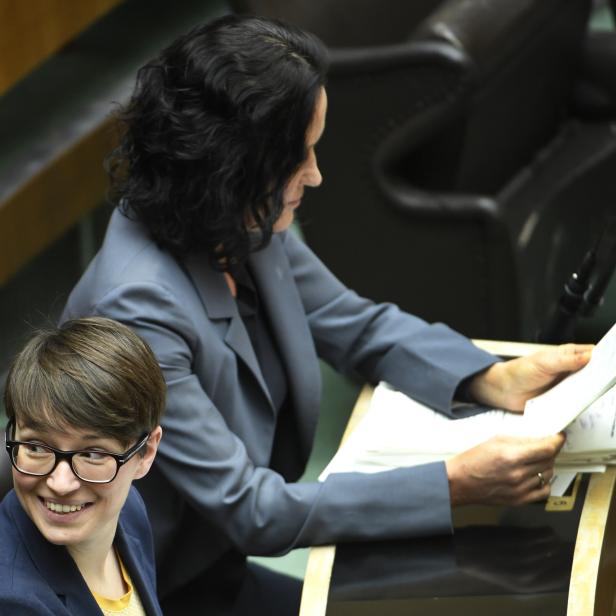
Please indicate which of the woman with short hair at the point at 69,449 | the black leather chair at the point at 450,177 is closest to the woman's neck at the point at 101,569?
the woman with short hair at the point at 69,449

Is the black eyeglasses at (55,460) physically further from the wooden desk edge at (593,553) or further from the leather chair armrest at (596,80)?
the leather chair armrest at (596,80)

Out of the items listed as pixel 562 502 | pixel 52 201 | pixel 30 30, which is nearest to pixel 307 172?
pixel 562 502

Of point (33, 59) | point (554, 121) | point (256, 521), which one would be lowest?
point (554, 121)

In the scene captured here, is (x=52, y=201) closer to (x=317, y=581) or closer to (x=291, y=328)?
(x=291, y=328)

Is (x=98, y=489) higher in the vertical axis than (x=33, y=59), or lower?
higher

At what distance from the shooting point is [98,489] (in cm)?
137

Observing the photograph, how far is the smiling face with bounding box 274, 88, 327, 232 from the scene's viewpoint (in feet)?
6.19

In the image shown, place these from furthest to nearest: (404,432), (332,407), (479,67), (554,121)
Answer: (554,121)
(332,407)
(479,67)
(404,432)

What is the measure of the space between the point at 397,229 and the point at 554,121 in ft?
2.49

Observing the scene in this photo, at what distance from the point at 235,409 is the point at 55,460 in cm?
62

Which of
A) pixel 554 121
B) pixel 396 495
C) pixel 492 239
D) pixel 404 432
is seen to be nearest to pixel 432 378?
pixel 404 432

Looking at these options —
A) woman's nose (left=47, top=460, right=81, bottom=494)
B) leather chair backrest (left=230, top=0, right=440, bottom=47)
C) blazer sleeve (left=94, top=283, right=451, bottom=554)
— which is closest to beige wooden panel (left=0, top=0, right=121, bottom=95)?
leather chair backrest (left=230, top=0, right=440, bottom=47)

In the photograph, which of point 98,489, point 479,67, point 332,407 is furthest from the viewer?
point 332,407

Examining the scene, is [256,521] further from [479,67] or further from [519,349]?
[479,67]
